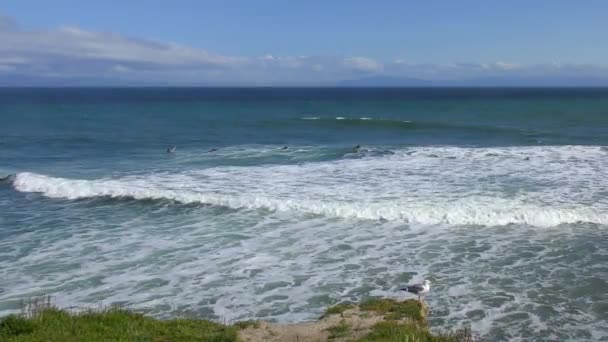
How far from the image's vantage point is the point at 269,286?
39.1 ft

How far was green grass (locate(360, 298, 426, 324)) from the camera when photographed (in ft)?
30.7

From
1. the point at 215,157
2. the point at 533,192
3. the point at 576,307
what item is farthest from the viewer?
the point at 215,157

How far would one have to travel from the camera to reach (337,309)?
9859 millimetres

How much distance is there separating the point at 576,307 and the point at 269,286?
19.5 ft

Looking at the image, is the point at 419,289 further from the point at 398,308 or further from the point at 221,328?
Answer: the point at 221,328

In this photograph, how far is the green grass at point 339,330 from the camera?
8638mm

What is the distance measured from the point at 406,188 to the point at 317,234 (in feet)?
21.0

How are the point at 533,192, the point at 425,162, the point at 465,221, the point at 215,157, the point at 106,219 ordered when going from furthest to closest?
the point at 215,157, the point at 425,162, the point at 533,192, the point at 106,219, the point at 465,221

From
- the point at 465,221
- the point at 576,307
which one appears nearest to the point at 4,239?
the point at 465,221

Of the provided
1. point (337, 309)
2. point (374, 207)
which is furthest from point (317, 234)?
point (337, 309)

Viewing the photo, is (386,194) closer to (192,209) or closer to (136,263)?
(192,209)

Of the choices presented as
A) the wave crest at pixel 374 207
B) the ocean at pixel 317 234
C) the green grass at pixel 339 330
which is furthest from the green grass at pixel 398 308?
the wave crest at pixel 374 207

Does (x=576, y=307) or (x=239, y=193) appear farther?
(x=239, y=193)

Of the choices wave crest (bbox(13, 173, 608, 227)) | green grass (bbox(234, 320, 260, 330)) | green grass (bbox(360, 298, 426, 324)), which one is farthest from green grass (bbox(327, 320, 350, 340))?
wave crest (bbox(13, 173, 608, 227))
